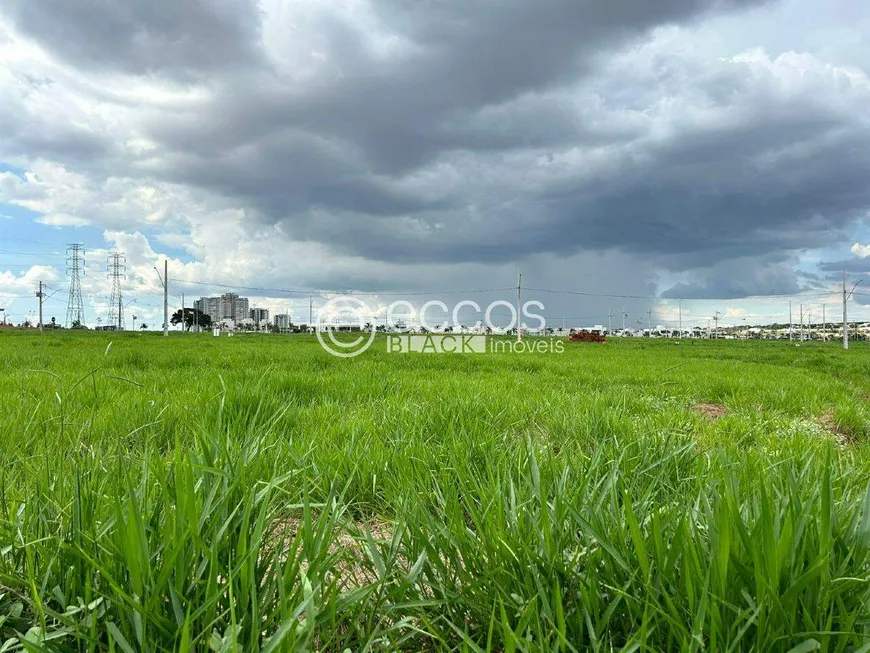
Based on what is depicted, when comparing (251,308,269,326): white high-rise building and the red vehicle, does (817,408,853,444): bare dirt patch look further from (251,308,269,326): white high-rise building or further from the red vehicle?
Answer: (251,308,269,326): white high-rise building

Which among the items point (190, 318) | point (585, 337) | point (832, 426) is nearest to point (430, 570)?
point (832, 426)

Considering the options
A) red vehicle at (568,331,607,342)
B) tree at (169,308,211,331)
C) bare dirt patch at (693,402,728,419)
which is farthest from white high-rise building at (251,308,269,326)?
bare dirt patch at (693,402,728,419)

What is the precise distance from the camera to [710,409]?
580 centimetres

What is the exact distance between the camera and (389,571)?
1.29 metres

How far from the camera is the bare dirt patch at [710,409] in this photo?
5417 millimetres

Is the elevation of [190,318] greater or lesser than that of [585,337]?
greater

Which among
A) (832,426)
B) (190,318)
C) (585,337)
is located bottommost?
(832,426)

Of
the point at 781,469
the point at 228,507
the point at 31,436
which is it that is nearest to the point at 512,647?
the point at 228,507

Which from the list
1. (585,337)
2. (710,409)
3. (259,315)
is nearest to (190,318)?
(259,315)

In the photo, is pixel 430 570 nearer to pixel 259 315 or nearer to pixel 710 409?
pixel 710 409

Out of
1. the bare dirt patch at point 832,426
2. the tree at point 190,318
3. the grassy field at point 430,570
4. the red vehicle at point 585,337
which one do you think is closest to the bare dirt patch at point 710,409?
the bare dirt patch at point 832,426

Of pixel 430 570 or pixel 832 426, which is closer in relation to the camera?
pixel 430 570

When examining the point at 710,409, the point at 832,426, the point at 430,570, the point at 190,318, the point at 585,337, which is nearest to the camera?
the point at 430,570

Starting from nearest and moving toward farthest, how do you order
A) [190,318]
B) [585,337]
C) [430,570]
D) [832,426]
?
[430,570] → [832,426] → [585,337] → [190,318]
